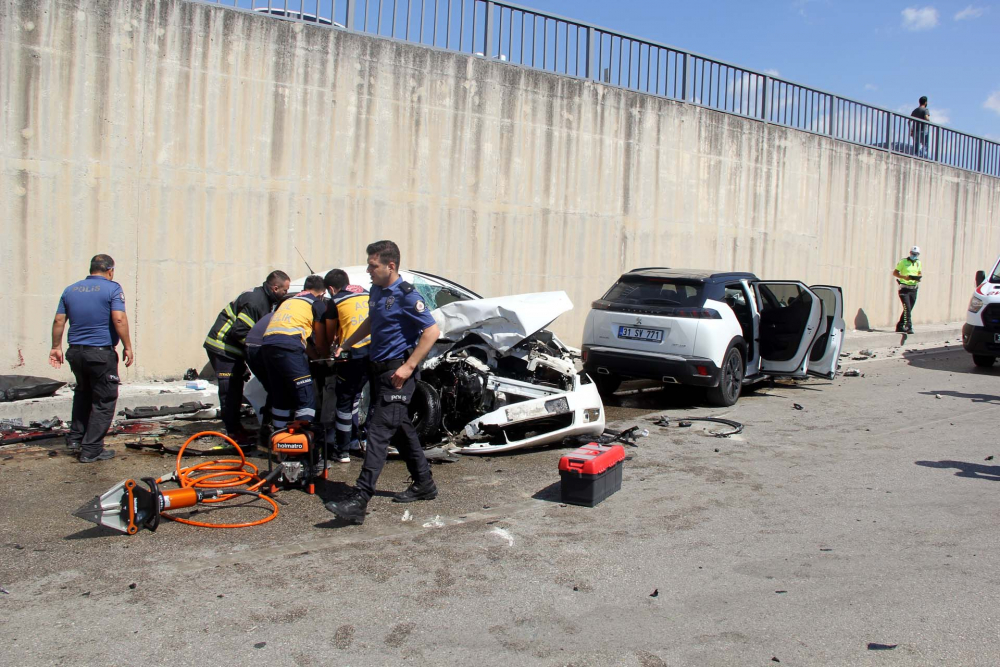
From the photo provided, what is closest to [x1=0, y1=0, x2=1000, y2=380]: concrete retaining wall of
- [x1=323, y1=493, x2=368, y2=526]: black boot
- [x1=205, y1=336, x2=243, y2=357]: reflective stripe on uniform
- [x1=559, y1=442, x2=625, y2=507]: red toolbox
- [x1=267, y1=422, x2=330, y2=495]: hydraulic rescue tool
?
[x1=205, y1=336, x2=243, y2=357]: reflective stripe on uniform

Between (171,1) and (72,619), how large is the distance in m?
8.08

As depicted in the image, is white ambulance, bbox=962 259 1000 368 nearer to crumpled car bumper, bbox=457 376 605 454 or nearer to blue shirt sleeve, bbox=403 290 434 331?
crumpled car bumper, bbox=457 376 605 454

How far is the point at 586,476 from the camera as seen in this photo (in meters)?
5.55

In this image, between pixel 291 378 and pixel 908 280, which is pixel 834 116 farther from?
pixel 291 378

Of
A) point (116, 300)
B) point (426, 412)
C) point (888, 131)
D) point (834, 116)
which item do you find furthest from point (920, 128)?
point (116, 300)

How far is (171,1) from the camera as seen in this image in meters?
9.56

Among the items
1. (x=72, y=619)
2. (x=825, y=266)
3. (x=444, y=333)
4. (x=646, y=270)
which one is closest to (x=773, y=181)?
(x=825, y=266)

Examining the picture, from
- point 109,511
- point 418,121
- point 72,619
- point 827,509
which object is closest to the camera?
point 72,619

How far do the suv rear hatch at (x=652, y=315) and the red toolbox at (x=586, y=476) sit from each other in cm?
363

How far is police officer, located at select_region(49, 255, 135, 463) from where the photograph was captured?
654 centimetres

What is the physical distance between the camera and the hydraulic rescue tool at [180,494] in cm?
470

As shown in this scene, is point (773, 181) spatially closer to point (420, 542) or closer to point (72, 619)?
point (420, 542)

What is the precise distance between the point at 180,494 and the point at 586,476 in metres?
2.64

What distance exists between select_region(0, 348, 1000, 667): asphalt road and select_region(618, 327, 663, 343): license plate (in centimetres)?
242
